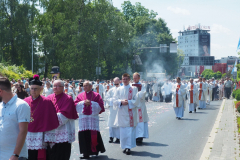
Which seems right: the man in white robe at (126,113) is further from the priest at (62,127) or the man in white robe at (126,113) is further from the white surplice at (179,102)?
the white surplice at (179,102)

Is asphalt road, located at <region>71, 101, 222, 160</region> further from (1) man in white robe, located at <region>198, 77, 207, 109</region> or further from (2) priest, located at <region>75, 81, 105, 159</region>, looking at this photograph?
(1) man in white robe, located at <region>198, 77, 207, 109</region>

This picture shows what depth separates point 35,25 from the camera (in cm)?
5519

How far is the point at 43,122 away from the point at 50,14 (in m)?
45.1

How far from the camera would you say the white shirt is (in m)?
3.86

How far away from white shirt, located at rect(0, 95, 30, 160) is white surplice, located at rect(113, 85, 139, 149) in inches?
191

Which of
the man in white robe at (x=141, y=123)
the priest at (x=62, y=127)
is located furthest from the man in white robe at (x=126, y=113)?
the priest at (x=62, y=127)

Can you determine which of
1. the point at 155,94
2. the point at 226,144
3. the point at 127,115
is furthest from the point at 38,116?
the point at 155,94

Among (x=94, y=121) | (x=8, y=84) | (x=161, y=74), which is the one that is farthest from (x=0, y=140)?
(x=161, y=74)

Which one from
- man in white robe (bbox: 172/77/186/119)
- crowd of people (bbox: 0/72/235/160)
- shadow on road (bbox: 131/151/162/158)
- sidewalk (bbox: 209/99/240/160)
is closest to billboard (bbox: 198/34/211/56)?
man in white robe (bbox: 172/77/186/119)

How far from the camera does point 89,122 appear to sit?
795cm

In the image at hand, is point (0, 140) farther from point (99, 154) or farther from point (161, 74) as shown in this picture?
point (161, 74)

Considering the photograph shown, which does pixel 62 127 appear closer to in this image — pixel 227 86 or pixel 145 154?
pixel 145 154

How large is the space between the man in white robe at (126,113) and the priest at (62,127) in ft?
7.00

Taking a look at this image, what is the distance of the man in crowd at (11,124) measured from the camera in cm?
385
